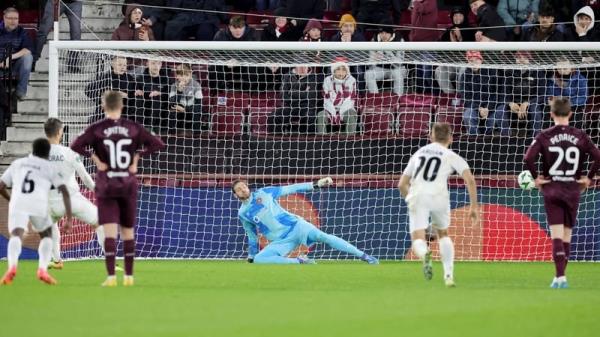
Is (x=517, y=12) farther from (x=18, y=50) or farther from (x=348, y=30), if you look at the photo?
(x=18, y=50)

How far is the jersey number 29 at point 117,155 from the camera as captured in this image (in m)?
13.3

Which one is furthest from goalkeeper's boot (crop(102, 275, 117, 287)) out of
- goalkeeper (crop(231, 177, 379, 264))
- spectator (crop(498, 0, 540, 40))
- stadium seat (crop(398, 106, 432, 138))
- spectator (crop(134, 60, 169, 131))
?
spectator (crop(498, 0, 540, 40))

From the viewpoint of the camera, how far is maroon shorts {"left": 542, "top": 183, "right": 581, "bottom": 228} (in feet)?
45.1

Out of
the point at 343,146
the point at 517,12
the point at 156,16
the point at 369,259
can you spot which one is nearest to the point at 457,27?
the point at 517,12

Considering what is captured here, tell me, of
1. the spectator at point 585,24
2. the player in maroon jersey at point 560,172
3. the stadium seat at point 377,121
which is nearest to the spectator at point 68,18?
the stadium seat at point 377,121

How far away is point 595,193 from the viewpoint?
1992 centimetres

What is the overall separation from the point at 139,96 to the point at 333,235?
12.2 feet

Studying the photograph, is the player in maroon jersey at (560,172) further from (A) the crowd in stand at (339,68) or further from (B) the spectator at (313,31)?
(B) the spectator at (313,31)

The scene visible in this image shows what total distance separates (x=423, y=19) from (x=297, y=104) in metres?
2.74

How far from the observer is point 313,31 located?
2105 centimetres

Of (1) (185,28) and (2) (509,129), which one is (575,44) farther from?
(1) (185,28)

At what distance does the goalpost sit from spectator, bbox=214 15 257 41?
0.85 m

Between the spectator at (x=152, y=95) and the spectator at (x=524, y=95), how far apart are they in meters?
5.09

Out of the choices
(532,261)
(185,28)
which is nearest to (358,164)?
(532,261)
